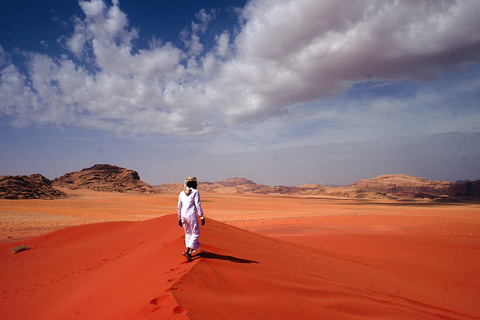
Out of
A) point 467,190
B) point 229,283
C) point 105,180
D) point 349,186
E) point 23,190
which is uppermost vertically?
point 105,180

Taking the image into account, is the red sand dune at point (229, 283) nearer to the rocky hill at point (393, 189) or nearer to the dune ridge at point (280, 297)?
the dune ridge at point (280, 297)

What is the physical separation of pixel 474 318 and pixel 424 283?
7.83ft

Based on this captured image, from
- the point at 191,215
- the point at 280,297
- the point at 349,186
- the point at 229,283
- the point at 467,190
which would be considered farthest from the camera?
the point at 349,186

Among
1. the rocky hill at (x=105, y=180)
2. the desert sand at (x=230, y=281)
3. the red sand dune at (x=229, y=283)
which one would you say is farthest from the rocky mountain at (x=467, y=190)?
the rocky hill at (x=105, y=180)

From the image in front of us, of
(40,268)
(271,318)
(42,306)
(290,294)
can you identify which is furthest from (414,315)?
(40,268)

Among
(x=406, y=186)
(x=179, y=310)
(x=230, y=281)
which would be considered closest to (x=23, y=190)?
(x=230, y=281)

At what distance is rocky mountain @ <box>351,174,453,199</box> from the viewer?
85688mm

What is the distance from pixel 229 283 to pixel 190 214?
1.78 metres

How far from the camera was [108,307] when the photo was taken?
3812 millimetres

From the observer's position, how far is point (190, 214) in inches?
217

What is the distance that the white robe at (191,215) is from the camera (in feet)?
17.7

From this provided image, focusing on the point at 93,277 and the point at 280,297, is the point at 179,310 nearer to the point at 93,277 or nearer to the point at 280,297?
the point at 280,297

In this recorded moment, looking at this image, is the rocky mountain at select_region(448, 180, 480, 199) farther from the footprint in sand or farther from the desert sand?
the footprint in sand

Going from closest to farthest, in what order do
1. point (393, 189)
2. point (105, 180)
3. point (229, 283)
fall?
point (229, 283) < point (105, 180) < point (393, 189)
